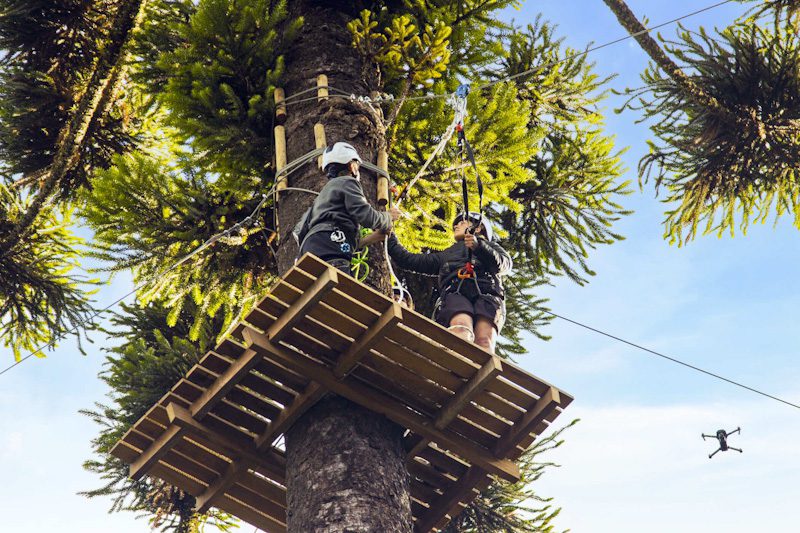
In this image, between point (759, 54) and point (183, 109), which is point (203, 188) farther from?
point (759, 54)

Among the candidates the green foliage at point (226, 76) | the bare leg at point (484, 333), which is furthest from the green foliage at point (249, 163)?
the bare leg at point (484, 333)

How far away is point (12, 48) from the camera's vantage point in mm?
9695

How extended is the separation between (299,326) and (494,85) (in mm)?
4279

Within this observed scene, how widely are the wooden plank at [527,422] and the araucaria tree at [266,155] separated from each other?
74cm

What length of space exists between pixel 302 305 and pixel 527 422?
5.89 feet

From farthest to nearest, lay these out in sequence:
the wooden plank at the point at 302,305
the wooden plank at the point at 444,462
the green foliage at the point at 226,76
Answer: the green foliage at the point at 226,76 → the wooden plank at the point at 444,462 → the wooden plank at the point at 302,305

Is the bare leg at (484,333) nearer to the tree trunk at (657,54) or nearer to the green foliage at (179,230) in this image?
the green foliage at (179,230)

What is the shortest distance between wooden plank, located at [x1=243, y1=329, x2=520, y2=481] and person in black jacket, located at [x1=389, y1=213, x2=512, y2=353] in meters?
0.93

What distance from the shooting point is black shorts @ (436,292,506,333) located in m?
6.91

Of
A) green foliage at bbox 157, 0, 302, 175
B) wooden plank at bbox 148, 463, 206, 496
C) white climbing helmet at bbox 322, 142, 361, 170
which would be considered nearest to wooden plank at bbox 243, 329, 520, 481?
wooden plank at bbox 148, 463, 206, 496

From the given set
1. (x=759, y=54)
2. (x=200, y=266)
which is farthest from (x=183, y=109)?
(x=759, y=54)

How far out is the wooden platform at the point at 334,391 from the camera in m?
5.50

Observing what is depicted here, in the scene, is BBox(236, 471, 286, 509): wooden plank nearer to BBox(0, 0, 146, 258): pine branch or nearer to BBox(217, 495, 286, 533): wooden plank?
BBox(217, 495, 286, 533): wooden plank

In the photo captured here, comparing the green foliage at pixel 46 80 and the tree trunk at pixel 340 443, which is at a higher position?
the green foliage at pixel 46 80
